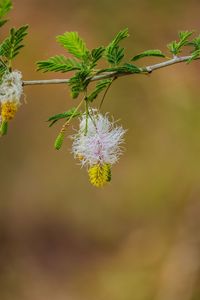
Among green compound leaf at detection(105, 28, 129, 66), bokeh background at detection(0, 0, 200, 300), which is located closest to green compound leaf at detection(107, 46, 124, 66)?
green compound leaf at detection(105, 28, 129, 66)

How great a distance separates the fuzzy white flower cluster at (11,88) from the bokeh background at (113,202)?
2668mm

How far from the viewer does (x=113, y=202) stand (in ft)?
13.4

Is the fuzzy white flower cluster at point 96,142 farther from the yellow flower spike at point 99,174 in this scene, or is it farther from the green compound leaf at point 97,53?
the green compound leaf at point 97,53

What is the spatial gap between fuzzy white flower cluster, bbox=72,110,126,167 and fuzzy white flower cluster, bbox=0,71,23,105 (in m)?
0.20

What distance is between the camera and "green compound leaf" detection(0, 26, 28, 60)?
1.10m

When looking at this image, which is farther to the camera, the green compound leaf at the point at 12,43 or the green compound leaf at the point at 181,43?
the green compound leaf at the point at 181,43

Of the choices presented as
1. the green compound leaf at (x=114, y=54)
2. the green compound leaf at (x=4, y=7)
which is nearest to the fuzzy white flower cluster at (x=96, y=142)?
the green compound leaf at (x=114, y=54)

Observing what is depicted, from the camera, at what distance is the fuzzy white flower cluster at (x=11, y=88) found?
1.18 metres

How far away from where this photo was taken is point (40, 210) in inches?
164

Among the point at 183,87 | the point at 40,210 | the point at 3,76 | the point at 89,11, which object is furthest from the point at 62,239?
the point at 3,76

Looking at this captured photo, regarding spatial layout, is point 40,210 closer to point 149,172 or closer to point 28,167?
point 28,167

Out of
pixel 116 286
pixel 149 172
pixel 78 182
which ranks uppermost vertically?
pixel 149 172

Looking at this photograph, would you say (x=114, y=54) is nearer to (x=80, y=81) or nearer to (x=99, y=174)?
(x=80, y=81)

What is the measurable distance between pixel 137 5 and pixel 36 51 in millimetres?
1014
